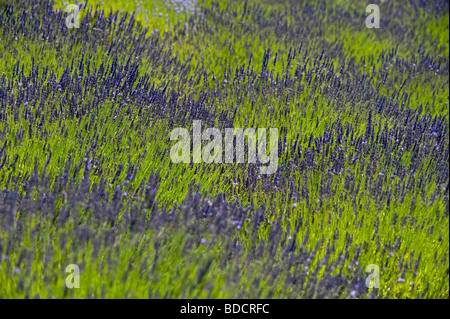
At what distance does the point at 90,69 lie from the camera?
11.9ft

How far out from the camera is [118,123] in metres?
3.03

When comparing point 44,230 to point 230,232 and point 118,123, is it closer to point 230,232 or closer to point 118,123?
point 230,232

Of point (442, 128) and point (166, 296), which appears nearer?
point (166, 296)

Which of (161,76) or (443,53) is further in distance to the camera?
(443,53)

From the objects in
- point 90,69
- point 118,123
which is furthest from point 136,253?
point 90,69

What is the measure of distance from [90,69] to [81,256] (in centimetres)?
204

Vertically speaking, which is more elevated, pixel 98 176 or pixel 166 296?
pixel 98 176

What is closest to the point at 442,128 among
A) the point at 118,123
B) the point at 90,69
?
the point at 118,123
